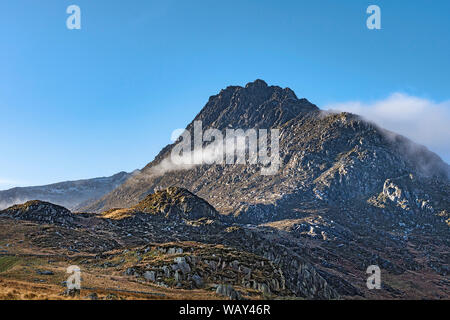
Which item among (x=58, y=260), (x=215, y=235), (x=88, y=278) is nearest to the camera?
Result: (x=88, y=278)

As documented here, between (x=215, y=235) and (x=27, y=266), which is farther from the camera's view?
(x=215, y=235)

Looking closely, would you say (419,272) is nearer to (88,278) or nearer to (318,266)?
(318,266)
